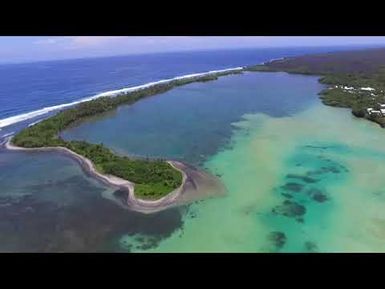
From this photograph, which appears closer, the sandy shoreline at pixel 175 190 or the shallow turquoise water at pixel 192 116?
the sandy shoreline at pixel 175 190

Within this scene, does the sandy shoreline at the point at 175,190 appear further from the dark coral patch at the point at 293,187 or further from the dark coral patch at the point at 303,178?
the dark coral patch at the point at 303,178

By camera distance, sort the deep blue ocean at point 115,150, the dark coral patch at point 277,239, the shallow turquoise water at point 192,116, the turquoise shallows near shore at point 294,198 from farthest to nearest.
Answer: the shallow turquoise water at point 192,116 < the deep blue ocean at point 115,150 < the turquoise shallows near shore at point 294,198 < the dark coral patch at point 277,239

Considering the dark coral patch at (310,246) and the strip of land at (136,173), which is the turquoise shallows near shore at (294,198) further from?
the strip of land at (136,173)

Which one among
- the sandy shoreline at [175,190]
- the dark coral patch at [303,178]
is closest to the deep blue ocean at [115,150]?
the sandy shoreline at [175,190]

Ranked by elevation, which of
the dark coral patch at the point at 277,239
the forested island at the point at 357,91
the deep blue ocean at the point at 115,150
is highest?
the forested island at the point at 357,91

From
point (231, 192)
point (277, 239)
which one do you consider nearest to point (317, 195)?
point (231, 192)

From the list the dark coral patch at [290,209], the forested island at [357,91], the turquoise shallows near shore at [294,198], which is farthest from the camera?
the forested island at [357,91]

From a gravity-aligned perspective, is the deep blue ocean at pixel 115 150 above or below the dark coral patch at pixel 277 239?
below

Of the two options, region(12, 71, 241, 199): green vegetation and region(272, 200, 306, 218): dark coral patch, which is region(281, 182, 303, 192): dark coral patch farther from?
region(12, 71, 241, 199): green vegetation

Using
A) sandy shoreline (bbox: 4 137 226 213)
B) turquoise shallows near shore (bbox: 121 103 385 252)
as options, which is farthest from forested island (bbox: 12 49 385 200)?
turquoise shallows near shore (bbox: 121 103 385 252)
